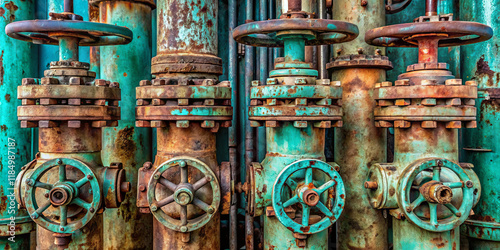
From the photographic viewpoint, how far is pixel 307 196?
1810mm

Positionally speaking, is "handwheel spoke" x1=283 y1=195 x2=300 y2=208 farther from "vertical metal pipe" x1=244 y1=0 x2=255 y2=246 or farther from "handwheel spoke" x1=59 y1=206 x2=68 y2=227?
"handwheel spoke" x1=59 y1=206 x2=68 y2=227

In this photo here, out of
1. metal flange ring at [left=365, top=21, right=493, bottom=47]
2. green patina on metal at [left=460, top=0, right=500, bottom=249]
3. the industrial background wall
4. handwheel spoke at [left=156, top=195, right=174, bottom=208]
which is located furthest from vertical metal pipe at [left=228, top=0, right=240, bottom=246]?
green patina on metal at [left=460, top=0, right=500, bottom=249]

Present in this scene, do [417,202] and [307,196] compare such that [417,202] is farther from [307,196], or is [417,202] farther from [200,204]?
[200,204]

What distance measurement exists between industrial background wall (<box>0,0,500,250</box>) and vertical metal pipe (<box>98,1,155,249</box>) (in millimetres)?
20

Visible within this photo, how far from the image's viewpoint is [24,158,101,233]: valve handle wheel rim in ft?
6.06

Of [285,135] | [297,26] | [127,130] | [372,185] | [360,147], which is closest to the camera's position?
[297,26]

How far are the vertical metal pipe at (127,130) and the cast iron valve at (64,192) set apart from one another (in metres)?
0.50

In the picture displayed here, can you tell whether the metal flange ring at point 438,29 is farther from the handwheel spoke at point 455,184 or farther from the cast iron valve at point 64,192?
the cast iron valve at point 64,192

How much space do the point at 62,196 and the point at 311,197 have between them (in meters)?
1.20

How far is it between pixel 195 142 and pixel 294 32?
0.78m

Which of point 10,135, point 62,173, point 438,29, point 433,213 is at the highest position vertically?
point 438,29

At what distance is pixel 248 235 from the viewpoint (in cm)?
265

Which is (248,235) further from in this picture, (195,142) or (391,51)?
(391,51)

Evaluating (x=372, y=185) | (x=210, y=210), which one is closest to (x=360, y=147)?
(x=372, y=185)
